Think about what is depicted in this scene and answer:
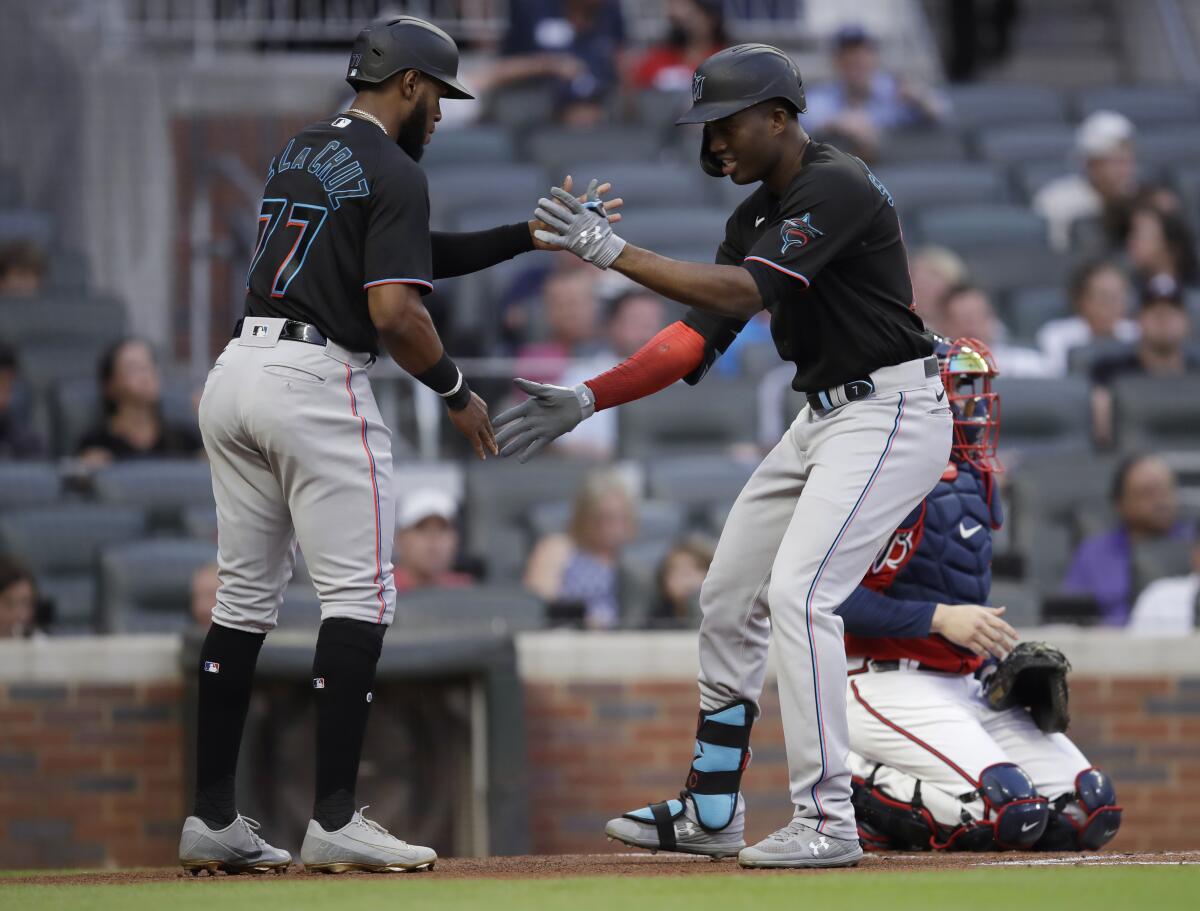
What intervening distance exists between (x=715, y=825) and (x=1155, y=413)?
4843mm

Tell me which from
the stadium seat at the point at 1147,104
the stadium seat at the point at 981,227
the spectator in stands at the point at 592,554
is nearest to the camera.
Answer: the spectator in stands at the point at 592,554

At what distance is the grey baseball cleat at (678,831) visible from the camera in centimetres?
489

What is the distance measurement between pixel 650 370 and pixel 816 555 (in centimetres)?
66

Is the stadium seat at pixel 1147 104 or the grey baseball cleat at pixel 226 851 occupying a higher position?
the stadium seat at pixel 1147 104

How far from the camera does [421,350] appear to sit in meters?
4.60

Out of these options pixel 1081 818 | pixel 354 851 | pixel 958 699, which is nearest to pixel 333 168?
pixel 354 851

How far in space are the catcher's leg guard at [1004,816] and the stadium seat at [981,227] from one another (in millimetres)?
5932

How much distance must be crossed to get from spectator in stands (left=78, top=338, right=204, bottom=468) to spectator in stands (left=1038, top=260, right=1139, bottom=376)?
4264mm

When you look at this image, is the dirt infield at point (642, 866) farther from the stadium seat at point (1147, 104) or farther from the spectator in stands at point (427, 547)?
the stadium seat at point (1147, 104)

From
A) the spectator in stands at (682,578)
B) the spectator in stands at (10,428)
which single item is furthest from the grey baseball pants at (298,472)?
the spectator in stands at (10,428)

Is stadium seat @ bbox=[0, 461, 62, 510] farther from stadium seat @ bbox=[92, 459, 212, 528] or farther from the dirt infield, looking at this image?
the dirt infield

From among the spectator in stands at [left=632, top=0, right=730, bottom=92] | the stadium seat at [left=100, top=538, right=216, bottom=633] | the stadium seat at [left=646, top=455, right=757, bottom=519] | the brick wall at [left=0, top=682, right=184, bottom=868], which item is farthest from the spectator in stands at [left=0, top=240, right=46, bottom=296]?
the spectator in stands at [left=632, top=0, right=730, bottom=92]

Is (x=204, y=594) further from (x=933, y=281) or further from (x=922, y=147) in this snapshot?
(x=922, y=147)

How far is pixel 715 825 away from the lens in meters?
4.93
